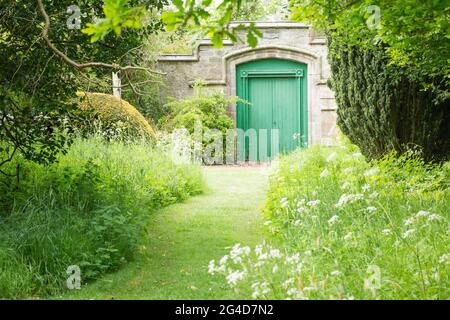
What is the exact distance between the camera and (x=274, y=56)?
15.6m

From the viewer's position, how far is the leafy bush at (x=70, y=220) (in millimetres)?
4551

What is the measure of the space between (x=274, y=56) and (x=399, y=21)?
1069 centimetres

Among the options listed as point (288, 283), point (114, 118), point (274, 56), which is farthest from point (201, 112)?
point (288, 283)

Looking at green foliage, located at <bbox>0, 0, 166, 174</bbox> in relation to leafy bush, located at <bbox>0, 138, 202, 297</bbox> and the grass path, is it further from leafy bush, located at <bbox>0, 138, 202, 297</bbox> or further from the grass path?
the grass path

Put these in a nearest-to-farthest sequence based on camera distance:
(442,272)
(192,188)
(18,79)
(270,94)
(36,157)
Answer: (442,272) → (18,79) → (36,157) → (192,188) → (270,94)

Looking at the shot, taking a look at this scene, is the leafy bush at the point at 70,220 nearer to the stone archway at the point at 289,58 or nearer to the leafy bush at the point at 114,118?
the leafy bush at the point at 114,118

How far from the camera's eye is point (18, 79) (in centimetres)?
568

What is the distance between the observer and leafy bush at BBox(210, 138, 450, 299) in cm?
349

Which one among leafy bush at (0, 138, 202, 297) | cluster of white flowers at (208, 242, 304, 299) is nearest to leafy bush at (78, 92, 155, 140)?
leafy bush at (0, 138, 202, 297)

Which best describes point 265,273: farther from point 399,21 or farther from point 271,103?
point 271,103

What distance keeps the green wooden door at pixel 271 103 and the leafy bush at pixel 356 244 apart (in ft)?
26.0

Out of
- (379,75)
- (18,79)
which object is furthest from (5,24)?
(379,75)
